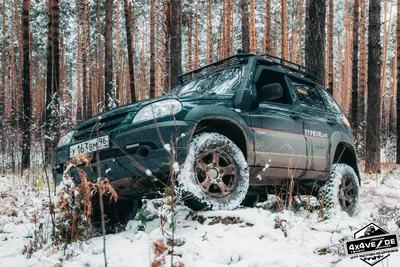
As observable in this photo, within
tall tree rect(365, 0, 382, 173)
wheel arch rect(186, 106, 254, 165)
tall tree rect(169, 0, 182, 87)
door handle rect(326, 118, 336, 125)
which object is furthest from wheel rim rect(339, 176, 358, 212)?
tall tree rect(169, 0, 182, 87)

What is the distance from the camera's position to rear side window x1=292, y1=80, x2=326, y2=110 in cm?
490

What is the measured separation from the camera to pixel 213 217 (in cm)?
313

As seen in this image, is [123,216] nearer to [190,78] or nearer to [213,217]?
[213,217]

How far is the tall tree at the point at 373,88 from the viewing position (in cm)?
980

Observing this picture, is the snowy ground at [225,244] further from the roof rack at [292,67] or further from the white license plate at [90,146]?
the roof rack at [292,67]

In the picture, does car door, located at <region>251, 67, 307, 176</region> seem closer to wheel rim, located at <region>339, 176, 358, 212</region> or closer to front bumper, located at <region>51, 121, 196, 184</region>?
wheel rim, located at <region>339, 176, 358, 212</region>

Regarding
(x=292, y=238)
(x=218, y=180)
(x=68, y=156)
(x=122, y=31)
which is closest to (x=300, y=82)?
(x=218, y=180)

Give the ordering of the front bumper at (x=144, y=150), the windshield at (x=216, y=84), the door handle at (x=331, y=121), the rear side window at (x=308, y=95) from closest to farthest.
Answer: the front bumper at (x=144, y=150) → the windshield at (x=216, y=84) → the rear side window at (x=308, y=95) → the door handle at (x=331, y=121)

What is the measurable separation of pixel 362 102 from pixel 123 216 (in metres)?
16.1

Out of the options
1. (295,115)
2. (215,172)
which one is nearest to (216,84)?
(295,115)

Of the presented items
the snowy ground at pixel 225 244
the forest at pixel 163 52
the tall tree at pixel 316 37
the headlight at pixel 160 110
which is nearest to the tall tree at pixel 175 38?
the forest at pixel 163 52

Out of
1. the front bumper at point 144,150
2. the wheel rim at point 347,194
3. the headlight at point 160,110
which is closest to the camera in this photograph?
the front bumper at point 144,150

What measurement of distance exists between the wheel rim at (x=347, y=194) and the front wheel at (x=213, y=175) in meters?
1.97

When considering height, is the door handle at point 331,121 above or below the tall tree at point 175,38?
below
